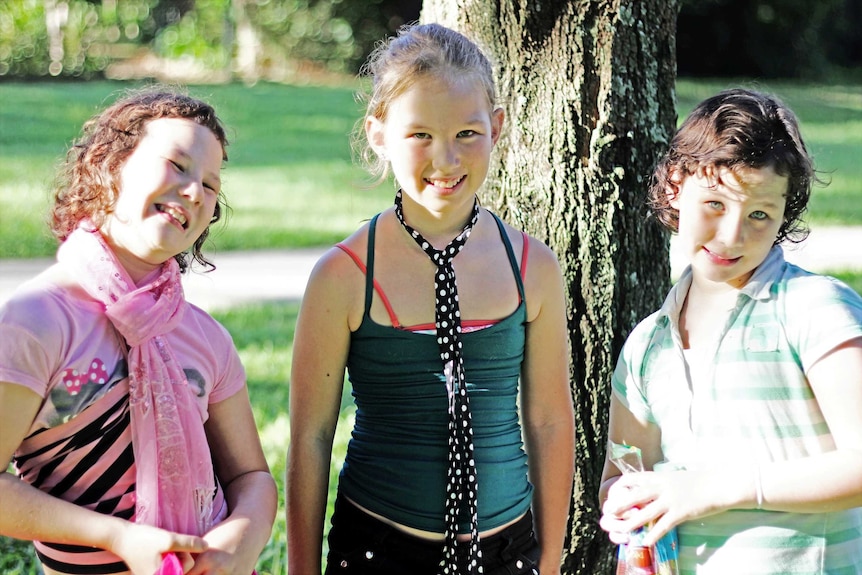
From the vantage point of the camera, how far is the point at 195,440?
2281 millimetres

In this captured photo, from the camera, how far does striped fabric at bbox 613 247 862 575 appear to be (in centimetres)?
221

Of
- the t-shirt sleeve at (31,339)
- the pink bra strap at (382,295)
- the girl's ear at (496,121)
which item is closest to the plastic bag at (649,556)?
the pink bra strap at (382,295)

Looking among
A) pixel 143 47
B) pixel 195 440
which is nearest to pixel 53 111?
pixel 143 47

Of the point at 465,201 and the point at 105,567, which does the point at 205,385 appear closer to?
the point at 105,567

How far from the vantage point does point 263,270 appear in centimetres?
874

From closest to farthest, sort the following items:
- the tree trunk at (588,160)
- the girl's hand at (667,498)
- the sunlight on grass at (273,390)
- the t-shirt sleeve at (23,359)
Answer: the t-shirt sleeve at (23,359) → the girl's hand at (667,498) → the tree trunk at (588,160) → the sunlight on grass at (273,390)

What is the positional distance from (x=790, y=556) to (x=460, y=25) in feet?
6.15

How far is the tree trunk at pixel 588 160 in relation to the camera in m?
3.24

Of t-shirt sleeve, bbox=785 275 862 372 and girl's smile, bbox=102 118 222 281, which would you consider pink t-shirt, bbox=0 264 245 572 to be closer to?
girl's smile, bbox=102 118 222 281

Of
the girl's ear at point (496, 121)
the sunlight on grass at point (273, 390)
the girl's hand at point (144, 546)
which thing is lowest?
the sunlight on grass at point (273, 390)

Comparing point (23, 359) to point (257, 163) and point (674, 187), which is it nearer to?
point (674, 187)

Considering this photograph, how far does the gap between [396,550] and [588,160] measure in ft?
4.35

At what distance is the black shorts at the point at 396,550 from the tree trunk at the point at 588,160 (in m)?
0.80

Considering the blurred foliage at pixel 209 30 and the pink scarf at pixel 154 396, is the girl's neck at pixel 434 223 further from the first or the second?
the blurred foliage at pixel 209 30
